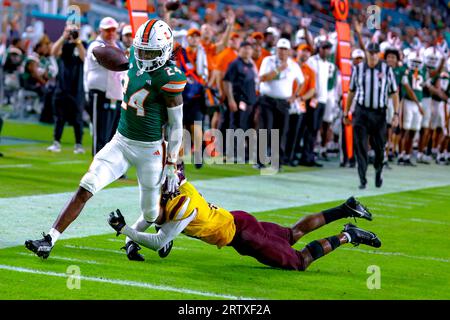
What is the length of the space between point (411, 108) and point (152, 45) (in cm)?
1197

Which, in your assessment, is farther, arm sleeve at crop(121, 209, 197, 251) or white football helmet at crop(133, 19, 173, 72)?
white football helmet at crop(133, 19, 173, 72)

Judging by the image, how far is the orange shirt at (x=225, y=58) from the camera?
17.2m

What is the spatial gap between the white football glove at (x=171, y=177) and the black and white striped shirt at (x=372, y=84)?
6.40 meters

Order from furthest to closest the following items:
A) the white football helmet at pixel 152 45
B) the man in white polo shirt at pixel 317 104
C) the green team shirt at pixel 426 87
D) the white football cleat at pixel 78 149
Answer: the green team shirt at pixel 426 87
the man in white polo shirt at pixel 317 104
the white football cleat at pixel 78 149
the white football helmet at pixel 152 45

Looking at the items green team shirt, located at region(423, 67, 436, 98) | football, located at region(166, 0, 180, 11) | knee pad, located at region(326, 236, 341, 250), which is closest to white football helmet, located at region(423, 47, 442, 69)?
green team shirt, located at region(423, 67, 436, 98)

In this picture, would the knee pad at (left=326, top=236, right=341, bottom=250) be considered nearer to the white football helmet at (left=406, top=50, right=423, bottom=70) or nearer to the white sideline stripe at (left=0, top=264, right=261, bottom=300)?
the white sideline stripe at (left=0, top=264, right=261, bottom=300)

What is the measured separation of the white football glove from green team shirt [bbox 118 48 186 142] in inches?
11.6

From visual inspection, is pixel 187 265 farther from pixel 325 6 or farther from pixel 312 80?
pixel 325 6

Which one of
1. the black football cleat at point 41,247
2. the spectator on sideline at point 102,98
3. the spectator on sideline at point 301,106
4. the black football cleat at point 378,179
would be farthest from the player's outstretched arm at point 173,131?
the spectator on sideline at point 301,106

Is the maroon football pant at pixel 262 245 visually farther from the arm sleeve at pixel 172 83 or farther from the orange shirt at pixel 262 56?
the orange shirt at pixel 262 56

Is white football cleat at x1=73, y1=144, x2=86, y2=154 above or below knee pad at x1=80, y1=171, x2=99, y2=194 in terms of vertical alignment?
below

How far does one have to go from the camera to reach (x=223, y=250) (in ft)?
27.9

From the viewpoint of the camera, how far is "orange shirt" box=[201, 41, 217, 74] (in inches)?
684

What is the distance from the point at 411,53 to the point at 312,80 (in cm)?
314
